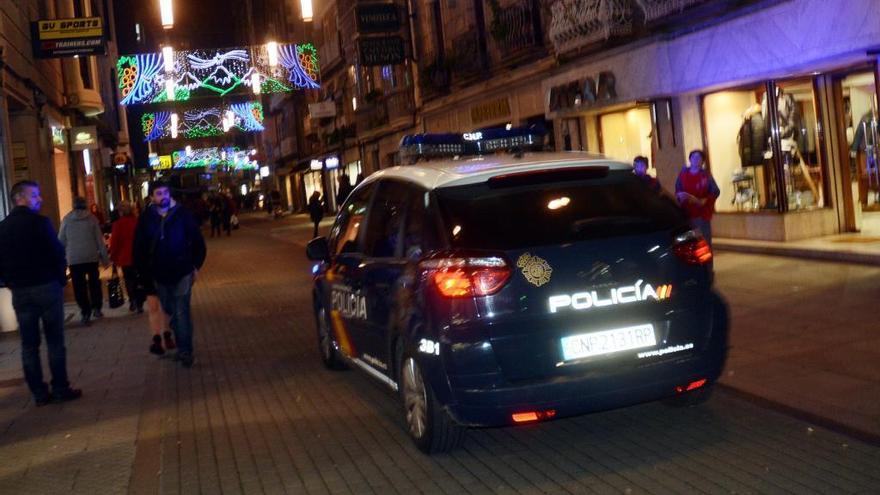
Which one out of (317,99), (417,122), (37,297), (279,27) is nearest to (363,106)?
(417,122)

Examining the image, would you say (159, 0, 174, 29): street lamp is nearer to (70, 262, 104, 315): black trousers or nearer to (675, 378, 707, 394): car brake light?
(70, 262, 104, 315): black trousers

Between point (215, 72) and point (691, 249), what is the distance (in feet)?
96.2

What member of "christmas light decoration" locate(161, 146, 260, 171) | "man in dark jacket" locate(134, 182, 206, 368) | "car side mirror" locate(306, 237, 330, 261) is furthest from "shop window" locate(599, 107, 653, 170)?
"christmas light decoration" locate(161, 146, 260, 171)

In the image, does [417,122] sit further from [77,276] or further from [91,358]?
[91,358]

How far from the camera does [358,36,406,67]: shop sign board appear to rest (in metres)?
31.2

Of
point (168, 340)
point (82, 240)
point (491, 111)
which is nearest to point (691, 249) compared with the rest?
point (168, 340)

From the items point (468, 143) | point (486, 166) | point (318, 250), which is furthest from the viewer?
point (318, 250)

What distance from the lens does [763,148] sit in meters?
16.6

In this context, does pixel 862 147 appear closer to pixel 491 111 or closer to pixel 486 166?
pixel 486 166

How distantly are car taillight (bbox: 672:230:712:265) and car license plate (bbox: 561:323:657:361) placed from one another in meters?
0.47

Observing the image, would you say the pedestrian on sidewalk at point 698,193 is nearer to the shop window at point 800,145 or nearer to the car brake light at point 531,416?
the shop window at point 800,145

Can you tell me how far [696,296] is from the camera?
5.95m

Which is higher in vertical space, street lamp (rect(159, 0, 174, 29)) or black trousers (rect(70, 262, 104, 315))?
street lamp (rect(159, 0, 174, 29))

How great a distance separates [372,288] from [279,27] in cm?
6130
